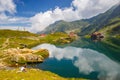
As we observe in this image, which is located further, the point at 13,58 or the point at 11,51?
the point at 11,51

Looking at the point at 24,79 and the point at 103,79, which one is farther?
the point at 103,79

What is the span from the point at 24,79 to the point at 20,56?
265ft

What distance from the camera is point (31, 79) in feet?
213

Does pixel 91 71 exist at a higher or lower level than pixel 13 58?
lower

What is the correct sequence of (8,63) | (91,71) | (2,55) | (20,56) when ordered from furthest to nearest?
(2,55) < (20,56) < (8,63) < (91,71)

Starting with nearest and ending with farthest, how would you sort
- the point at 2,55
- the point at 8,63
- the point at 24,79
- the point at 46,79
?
the point at 24,79 → the point at 46,79 → the point at 8,63 → the point at 2,55

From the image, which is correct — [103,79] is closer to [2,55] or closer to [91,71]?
[91,71]

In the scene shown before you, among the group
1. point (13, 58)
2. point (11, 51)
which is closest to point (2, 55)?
point (11, 51)

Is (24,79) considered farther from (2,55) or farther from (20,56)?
(2,55)

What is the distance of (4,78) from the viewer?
66.9 meters


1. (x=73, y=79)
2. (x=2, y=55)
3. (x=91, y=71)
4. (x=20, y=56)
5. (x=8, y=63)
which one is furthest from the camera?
(x=2, y=55)

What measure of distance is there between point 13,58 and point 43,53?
38987 mm

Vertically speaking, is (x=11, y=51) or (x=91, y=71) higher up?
(x=11, y=51)

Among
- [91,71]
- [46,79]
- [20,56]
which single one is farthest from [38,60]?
[46,79]
